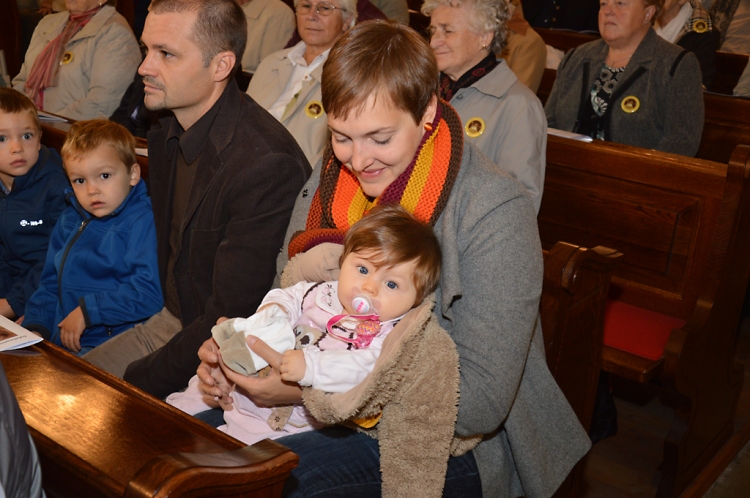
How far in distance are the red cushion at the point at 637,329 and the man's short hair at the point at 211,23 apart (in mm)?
1599

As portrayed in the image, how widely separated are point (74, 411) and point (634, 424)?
275 cm

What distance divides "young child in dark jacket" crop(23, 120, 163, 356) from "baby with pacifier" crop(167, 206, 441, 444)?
0.97 m

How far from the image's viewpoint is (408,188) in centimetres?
177

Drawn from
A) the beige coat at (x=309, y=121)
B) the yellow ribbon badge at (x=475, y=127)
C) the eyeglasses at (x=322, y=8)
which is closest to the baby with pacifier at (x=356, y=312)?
the yellow ribbon badge at (x=475, y=127)

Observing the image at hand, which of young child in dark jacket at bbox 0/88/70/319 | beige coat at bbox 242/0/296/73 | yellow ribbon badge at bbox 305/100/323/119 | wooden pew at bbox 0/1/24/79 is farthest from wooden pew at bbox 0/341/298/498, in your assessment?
wooden pew at bbox 0/1/24/79

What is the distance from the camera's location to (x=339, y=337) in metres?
1.65

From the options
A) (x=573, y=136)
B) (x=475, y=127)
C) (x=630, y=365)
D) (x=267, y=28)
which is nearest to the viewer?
(x=630, y=365)

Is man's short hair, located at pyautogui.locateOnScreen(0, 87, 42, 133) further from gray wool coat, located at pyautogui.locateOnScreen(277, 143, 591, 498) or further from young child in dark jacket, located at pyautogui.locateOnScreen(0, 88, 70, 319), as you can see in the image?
gray wool coat, located at pyautogui.locateOnScreen(277, 143, 591, 498)

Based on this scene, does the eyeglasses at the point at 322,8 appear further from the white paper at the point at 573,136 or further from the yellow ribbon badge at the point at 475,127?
the white paper at the point at 573,136

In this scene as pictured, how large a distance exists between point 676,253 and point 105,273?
215cm

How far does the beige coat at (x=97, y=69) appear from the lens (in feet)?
15.5

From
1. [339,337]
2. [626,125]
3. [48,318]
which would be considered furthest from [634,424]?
[48,318]

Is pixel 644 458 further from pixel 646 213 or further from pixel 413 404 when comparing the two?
pixel 413 404

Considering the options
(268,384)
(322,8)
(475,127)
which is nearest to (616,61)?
(475,127)
